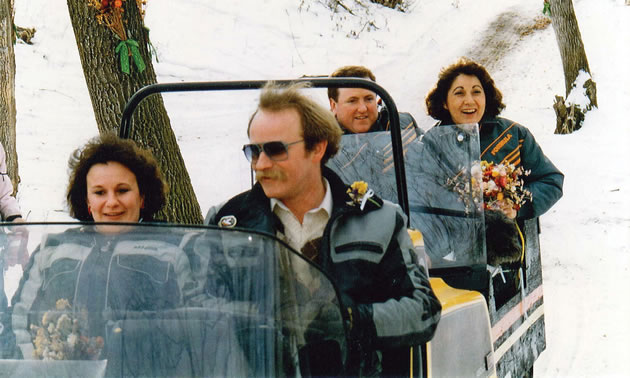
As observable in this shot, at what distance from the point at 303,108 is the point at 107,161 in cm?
80

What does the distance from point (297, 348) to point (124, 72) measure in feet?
11.6

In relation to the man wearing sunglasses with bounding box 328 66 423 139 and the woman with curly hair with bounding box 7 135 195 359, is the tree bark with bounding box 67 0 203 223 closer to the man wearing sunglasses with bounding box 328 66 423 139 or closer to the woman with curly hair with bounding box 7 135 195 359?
the man wearing sunglasses with bounding box 328 66 423 139

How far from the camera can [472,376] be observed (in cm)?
276

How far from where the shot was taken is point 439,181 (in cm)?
338

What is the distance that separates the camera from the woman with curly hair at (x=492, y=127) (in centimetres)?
410

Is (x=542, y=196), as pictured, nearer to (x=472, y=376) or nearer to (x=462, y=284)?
(x=462, y=284)

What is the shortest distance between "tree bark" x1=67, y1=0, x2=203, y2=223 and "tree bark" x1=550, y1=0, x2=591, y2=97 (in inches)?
320

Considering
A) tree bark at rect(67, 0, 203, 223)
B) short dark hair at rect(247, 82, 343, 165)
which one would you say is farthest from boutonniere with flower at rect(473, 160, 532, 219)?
tree bark at rect(67, 0, 203, 223)

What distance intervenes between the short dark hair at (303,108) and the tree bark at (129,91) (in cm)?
261

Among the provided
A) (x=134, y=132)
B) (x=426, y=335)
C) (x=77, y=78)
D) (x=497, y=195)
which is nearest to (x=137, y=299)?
(x=426, y=335)

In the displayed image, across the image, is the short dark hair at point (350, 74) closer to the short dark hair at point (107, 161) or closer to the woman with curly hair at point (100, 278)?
the short dark hair at point (107, 161)

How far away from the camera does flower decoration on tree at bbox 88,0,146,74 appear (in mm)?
4742

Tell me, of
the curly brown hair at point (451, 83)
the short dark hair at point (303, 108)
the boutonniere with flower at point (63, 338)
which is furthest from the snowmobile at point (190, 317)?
the curly brown hair at point (451, 83)

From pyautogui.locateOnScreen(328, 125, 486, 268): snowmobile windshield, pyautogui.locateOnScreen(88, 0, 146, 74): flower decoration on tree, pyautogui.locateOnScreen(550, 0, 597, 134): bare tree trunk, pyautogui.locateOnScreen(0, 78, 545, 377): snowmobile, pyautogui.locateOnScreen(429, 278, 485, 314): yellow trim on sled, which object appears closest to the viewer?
pyautogui.locateOnScreen(0, 78, 545, 377): snowmobile
